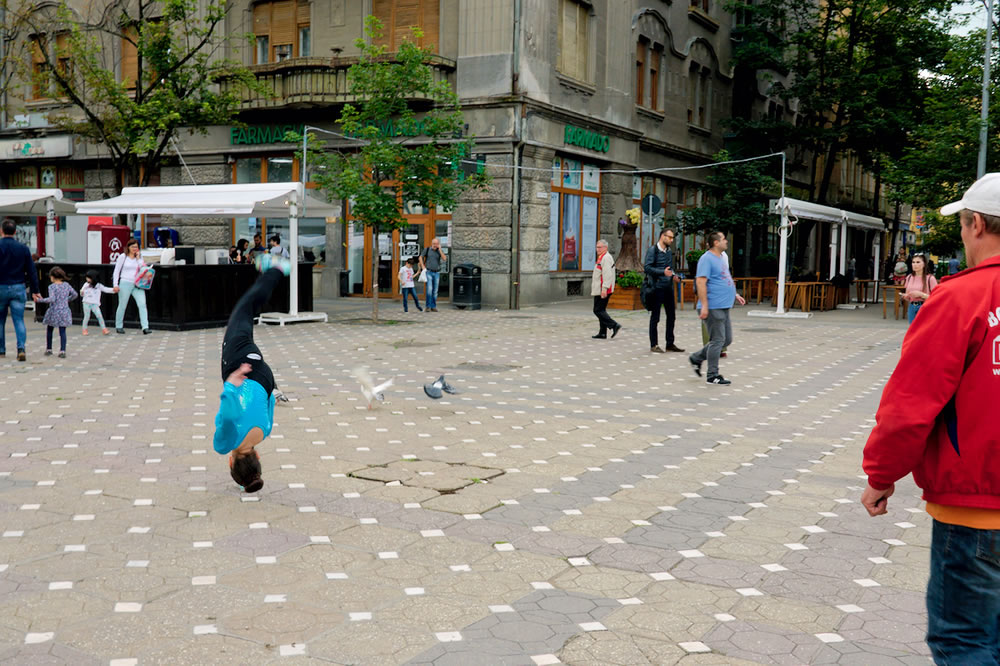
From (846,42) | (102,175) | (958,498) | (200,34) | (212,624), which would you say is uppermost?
(846,42)

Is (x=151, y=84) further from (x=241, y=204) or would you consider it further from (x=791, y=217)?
(x=791, y=217)

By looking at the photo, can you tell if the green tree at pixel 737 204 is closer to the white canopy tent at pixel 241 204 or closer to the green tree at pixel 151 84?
the white canopy tent at pixel 241 204

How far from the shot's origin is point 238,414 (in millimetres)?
5863

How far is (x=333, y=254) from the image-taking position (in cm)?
2686

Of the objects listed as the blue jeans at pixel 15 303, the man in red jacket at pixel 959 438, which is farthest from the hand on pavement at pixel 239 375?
the blue jeans at pixel 15 303

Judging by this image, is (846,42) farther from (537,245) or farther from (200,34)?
(200,34)

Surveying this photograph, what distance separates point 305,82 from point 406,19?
314cm

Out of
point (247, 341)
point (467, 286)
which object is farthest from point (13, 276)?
point (467, 286)

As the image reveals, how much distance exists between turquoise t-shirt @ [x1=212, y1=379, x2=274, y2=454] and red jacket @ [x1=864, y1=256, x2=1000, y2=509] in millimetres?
4141

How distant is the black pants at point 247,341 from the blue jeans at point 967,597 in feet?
14.0

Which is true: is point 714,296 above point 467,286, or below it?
above

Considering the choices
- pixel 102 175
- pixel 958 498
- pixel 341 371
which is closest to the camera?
pixel 958 498

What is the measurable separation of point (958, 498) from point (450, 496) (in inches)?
157

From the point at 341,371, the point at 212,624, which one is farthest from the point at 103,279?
the point at 212,624
